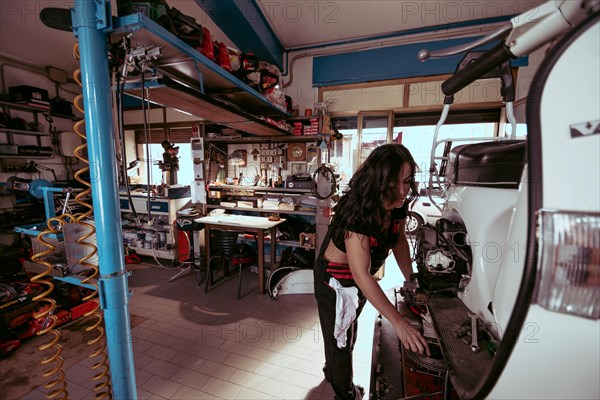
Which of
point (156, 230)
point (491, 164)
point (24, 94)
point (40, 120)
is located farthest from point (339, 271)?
point (40, 120)

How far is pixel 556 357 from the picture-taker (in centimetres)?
47

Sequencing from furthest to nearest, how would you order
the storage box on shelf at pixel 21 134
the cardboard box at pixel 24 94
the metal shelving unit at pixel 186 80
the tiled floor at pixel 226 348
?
the cardboard box at pixel 24 94 < the storage box on shelf at pixel 21 134 < the tiled floor at pixel 226 348 < the metal shelving unit at pixel 186 80

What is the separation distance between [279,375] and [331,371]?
0.66 meters

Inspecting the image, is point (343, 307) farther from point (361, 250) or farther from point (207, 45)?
point (207, 45)

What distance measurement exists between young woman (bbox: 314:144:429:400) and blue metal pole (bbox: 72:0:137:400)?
38.6 inches

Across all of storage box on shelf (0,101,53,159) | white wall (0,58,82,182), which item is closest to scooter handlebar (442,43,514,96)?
storage box on shelf (0,101,53,159)

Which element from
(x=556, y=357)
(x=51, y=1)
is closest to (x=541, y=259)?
(x=556, y=357)

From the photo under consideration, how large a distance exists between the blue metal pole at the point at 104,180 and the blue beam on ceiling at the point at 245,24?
71.1 inches

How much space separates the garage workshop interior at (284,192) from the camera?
46 centimetres

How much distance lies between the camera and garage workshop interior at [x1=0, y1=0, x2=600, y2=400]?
0.46 meters

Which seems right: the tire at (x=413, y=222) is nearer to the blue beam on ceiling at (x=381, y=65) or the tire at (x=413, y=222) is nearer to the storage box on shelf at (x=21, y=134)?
the blue beam on ceiling at (x=381, y=65)

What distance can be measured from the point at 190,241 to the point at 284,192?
1.73m

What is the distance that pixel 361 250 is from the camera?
111 cm

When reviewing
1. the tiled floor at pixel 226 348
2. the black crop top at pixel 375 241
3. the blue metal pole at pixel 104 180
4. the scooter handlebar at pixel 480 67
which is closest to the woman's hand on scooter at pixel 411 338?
the black crop top at pixel 375 241
